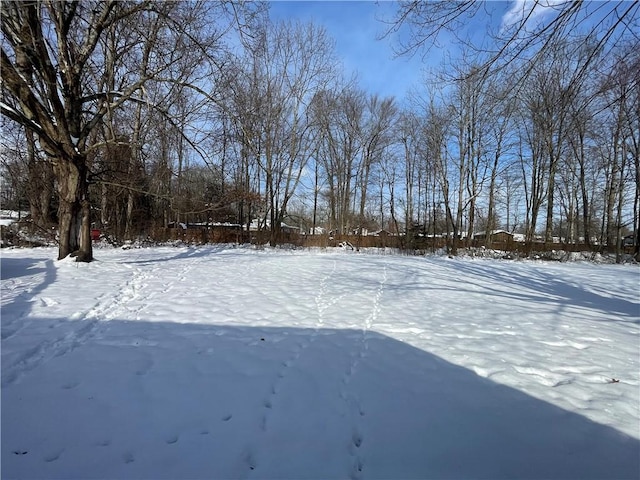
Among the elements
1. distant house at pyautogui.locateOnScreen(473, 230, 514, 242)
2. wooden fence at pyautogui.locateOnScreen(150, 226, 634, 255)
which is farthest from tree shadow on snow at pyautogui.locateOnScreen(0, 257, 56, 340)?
distant house at pyautogui.locateOnScreen(473, 230, 514, 242)

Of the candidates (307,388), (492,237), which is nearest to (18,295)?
(307,388)

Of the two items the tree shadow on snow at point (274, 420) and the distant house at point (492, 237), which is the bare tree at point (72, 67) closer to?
the tree shadow on snow at point (274, 420)

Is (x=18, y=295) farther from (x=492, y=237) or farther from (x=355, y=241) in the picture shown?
(x=492, y=237)

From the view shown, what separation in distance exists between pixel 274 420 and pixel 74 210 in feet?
28.3

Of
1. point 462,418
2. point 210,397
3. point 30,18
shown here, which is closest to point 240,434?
point 210,397

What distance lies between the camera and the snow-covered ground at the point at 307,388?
213 cm

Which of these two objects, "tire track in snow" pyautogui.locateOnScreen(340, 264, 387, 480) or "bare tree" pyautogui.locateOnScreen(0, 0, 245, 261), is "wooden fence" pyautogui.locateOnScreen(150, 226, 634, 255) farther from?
"tire track in snow" pyautogui.locateOnScreen(340, 264, 387, 480)

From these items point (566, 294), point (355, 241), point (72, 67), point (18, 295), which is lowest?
point (566, 294)

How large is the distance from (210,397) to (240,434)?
0.56 m

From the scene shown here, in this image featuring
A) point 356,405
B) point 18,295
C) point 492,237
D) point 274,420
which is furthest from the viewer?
point 492,237

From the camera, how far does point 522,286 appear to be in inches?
353

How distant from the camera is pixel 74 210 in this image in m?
8.40

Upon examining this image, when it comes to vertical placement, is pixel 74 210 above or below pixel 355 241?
above

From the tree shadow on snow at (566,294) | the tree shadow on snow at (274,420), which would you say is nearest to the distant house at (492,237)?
the tree shadow on snow at (566,294)
